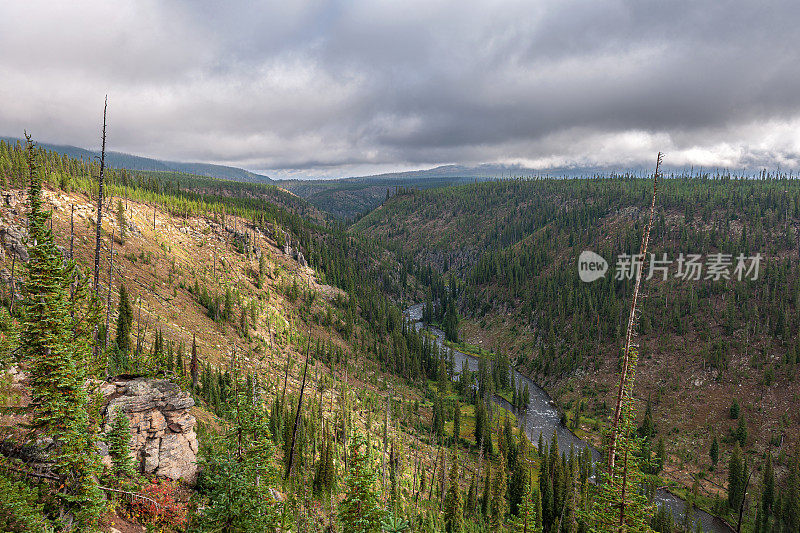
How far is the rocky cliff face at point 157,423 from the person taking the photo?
26.2 metres

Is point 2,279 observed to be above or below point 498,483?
above

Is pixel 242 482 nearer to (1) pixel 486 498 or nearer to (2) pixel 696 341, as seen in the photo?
(1) pixel 486 498

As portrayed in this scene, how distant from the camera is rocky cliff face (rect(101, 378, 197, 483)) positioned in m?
26.2

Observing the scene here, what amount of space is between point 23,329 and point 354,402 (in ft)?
276

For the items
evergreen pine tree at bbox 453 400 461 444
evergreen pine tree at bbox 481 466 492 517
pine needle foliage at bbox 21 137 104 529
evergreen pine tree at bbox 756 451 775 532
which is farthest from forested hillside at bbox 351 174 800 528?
pine needle foliage at bbox 21 137 104 529

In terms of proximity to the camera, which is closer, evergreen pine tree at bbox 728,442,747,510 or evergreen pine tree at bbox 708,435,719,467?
evergreen pine tree at bbox 728,442,747,510

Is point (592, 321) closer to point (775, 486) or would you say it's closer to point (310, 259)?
point (775, 486)

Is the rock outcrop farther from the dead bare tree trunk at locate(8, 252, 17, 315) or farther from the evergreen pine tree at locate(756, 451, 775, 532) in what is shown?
the evergreen pine tree at locate(756, 451, 775, 532)

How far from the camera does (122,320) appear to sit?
54469mm

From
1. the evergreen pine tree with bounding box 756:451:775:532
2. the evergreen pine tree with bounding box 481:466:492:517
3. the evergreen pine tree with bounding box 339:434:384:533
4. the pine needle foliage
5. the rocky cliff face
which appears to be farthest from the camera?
the evergreen pine tree with bounding box 756:451:775:532

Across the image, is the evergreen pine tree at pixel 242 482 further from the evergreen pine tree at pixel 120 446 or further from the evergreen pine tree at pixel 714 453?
the evergreen pine tree at pixel 714 453

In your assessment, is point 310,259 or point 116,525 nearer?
point 116,525

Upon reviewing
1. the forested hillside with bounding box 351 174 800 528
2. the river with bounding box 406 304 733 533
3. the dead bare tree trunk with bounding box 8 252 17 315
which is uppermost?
the dead bare tree trunk with bounding box 8 252 17 315

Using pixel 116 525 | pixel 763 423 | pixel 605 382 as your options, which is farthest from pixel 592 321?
pixel 116 525
